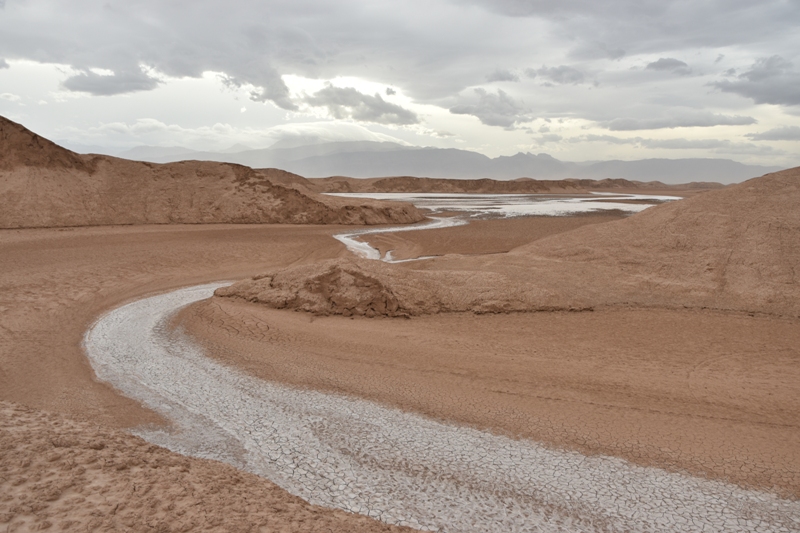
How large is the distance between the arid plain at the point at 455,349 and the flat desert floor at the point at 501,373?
35 millimetres

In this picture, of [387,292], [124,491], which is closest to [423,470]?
[124,491]

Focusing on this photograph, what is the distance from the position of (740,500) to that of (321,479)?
A: 181 inches

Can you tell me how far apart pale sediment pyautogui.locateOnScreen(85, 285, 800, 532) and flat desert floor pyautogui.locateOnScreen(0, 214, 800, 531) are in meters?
0.33

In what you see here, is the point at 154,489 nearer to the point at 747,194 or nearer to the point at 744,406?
the point at 744,406

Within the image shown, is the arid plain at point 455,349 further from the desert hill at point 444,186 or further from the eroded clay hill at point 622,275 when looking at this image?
the desert hill at point 444,186

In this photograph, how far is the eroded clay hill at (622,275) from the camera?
36.7 feet

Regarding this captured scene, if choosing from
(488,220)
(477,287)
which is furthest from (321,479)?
(488,220)

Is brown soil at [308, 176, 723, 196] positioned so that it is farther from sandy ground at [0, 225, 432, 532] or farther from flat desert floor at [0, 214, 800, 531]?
flat desert floor at [0, 214, 800, 531]

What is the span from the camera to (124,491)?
12.9 ft

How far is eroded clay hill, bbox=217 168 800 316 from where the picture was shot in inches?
440

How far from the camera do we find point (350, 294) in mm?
11281

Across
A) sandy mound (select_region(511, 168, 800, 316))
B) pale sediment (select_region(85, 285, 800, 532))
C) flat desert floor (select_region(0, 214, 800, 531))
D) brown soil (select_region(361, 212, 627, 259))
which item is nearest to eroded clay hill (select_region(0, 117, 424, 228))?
brown soil (select_region(361, 212, 627, 259))

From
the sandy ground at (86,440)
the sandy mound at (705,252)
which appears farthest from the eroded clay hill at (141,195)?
the sandy mound at (705,252)

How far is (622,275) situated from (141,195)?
25975 millimetres
